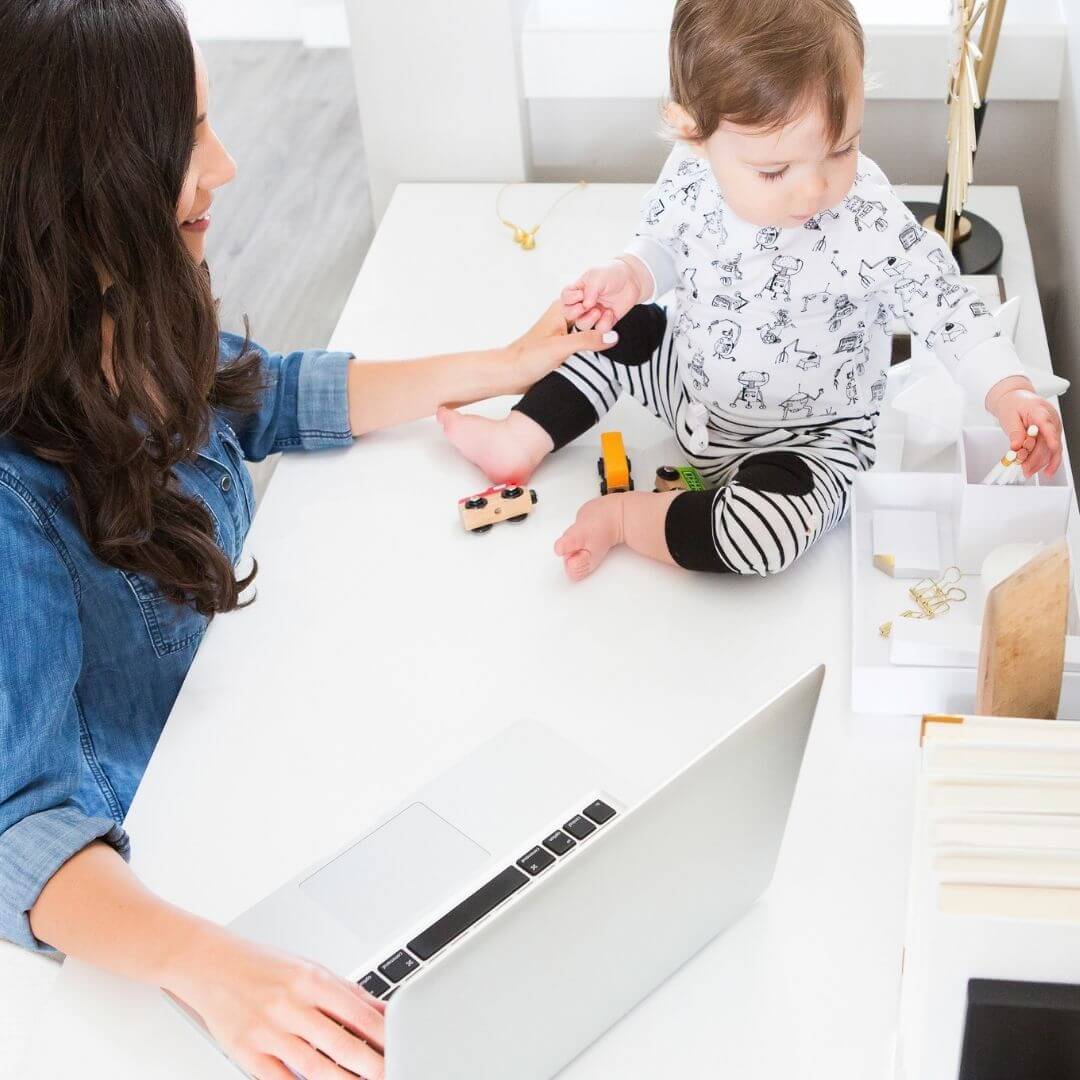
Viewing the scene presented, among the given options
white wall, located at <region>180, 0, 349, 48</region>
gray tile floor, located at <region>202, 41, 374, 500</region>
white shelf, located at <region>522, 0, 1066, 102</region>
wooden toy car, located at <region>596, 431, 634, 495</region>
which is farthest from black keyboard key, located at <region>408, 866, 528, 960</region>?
white wall, located at <region>180, 0, 349, 48</region>

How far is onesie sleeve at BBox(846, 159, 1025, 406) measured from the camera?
101cm

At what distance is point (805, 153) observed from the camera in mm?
958

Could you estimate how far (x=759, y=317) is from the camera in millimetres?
1081

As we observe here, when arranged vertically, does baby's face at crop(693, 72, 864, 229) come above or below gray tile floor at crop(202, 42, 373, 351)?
above

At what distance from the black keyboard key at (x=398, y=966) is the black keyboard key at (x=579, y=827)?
13cm

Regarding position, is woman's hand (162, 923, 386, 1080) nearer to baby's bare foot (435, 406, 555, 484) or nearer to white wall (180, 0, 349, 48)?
baby's bare foot (435, 406, 555, 484)

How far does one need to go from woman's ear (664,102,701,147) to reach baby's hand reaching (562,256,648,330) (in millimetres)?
127

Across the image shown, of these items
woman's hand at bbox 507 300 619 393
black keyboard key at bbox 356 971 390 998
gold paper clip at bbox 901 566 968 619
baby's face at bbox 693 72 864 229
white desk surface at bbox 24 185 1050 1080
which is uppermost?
baby's face at bbox 693 72 864 229

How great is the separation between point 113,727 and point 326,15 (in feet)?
7.98

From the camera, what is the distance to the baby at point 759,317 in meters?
0.94

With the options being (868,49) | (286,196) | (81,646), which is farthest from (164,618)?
(286,196)

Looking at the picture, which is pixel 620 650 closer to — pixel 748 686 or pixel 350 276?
pixel 748 686

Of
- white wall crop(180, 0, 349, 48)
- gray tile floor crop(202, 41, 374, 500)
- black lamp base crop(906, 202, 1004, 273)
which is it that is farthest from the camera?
white wall crop(180, 0, 349, 48)

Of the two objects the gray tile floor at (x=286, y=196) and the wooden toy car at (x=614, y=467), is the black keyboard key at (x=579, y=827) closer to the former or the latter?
the wooden toy car at (x=614, y=467)
